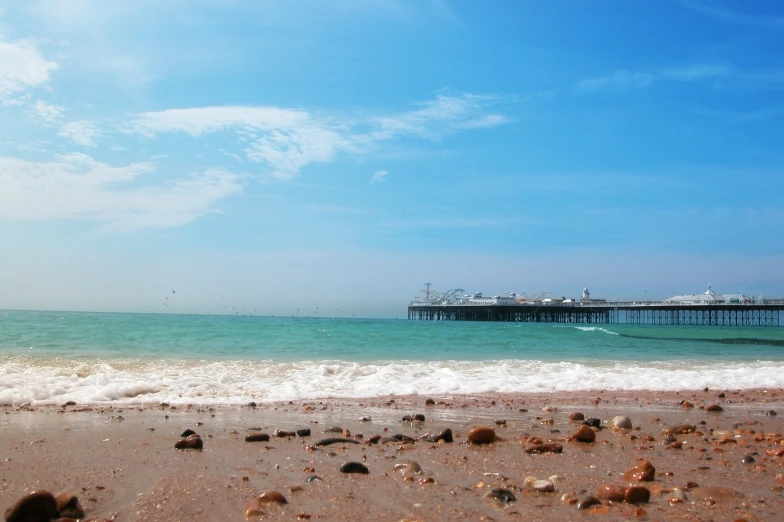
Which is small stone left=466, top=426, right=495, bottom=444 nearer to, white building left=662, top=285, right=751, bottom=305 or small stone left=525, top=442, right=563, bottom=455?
small stone left=525, top=442, right=563, bottom=455

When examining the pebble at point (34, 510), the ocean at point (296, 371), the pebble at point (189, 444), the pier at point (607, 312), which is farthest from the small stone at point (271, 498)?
the pier at point (607, 312)

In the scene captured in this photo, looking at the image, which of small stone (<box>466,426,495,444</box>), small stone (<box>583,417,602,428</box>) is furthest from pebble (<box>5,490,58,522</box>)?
small stone (<box>583,417,602,428</box>)

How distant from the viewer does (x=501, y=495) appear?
4102mm

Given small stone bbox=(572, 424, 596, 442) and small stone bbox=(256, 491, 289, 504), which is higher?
small stone bbox=(256, 491, 289, 504)

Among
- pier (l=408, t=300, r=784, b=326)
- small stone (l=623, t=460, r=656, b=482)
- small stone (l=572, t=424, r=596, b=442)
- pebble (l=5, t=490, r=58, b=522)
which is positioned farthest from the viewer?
pier (l=408, t=300, r=784, b=326)

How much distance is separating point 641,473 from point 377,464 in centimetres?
220

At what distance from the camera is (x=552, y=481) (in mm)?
4516

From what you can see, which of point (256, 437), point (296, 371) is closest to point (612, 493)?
point (256, 437)

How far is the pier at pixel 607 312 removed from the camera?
250 ft

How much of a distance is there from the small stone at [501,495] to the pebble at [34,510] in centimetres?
285

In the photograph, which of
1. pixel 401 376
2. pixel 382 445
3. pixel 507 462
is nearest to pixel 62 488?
pixel 382 445

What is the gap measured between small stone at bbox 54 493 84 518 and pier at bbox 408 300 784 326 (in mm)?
81674

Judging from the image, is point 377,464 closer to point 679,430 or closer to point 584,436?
point 584,436

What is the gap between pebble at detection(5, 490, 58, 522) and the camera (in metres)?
3.54
